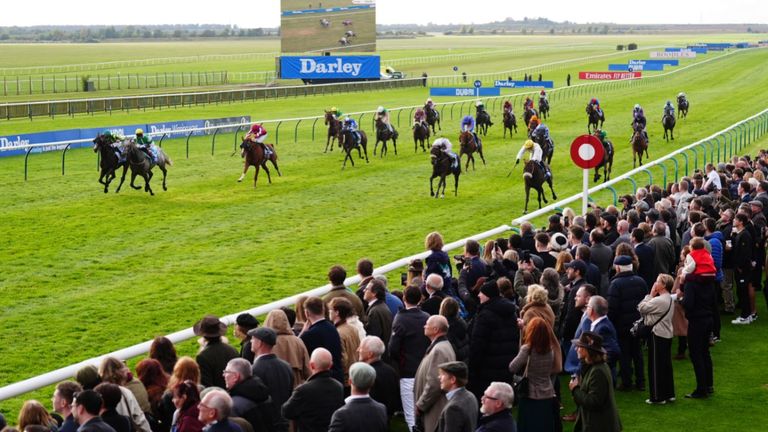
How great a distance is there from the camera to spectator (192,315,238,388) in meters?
7.20

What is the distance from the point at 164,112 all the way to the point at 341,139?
16711 millimetres

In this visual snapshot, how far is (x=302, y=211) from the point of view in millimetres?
21156

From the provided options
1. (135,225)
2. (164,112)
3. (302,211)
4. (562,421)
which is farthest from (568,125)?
(562,421)

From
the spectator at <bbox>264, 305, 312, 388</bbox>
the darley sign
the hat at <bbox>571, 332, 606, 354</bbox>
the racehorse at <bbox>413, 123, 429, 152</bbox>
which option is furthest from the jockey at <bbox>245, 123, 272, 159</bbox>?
the darley sign

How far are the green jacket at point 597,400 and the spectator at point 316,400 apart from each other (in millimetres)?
1704

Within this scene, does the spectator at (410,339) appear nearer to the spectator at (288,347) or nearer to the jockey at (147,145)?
the spectator at (288,347)

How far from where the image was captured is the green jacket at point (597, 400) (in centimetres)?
725

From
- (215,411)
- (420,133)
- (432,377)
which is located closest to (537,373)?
(432,377)

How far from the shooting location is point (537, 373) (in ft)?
25.3

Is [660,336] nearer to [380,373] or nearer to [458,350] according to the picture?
[458,350]

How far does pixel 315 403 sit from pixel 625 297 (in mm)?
3671

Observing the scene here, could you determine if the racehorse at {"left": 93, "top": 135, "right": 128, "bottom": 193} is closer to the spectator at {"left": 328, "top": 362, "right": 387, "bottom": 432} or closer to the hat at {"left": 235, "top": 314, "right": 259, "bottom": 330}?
the hat at {"left": 235, "top": 314, "right": 259, "bottom": 330}

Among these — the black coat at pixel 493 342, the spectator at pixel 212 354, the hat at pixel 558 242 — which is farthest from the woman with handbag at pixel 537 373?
the hat at pixel 558 242

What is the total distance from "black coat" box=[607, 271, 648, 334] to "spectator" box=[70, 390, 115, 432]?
5.01 meters
